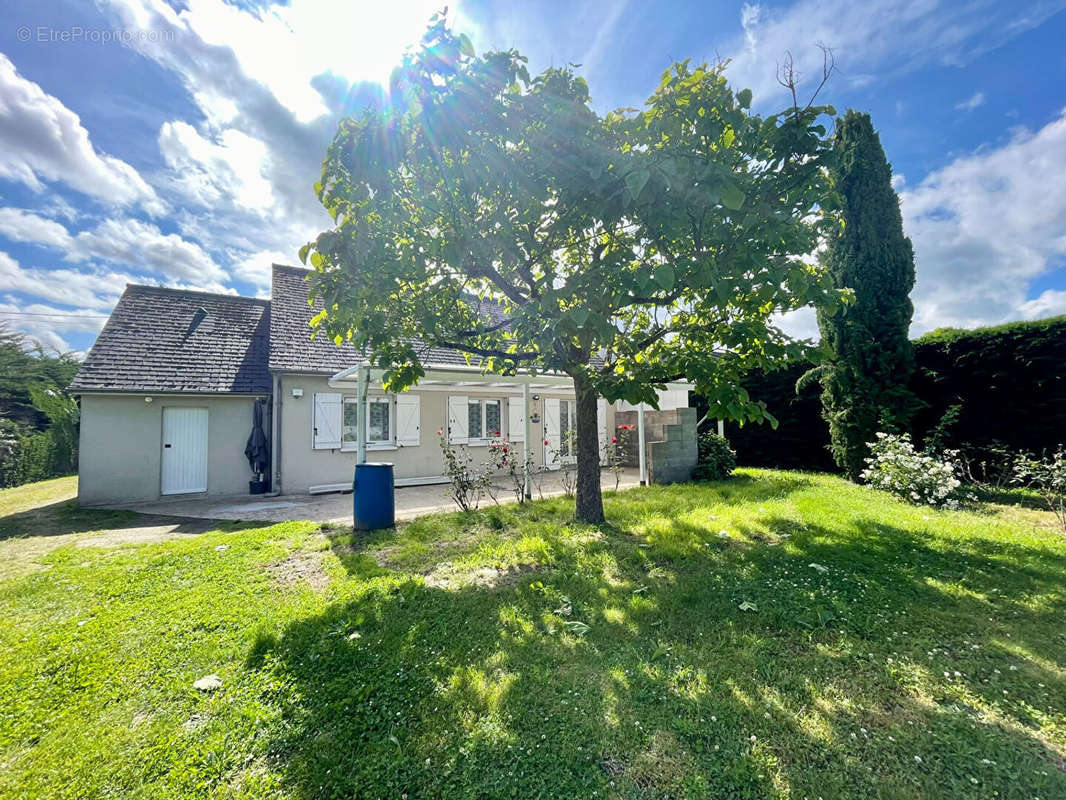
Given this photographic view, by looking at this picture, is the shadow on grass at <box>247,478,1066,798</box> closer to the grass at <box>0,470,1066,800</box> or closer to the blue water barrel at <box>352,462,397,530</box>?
the grass at <box>0,470,1066,800</box>

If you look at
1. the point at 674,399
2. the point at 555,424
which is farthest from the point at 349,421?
the point at 674,399

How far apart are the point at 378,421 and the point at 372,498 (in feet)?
15.5

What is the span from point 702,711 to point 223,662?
2981 millimetres

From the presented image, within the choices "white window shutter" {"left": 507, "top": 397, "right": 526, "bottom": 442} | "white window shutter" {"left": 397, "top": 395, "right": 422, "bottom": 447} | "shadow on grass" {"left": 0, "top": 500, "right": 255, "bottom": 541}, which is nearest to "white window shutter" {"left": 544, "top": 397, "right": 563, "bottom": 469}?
"white window shutter" {"left": 507, "top": 397, "right": 526, "bottom": 442}

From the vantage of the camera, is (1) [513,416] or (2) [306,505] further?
(1) [513,416]

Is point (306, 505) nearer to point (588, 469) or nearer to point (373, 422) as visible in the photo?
point (373, 422)

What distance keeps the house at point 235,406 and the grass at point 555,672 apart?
4497mm

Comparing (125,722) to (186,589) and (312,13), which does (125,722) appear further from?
(312,13)

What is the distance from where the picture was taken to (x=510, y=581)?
13.2 feet

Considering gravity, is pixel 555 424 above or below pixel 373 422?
below

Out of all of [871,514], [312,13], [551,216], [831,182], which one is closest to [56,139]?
[312,13]

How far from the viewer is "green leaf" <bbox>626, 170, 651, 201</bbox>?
281 centimetres

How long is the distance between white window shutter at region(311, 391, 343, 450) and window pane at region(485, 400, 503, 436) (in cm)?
378

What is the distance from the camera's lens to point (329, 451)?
9773mm
